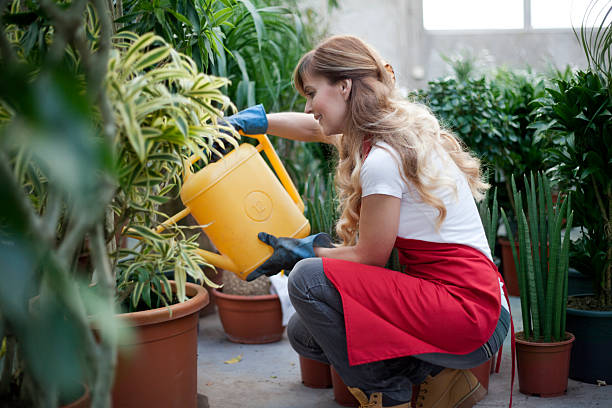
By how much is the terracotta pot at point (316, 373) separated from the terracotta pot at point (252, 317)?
1.55 ft

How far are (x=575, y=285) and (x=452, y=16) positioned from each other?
4360 millimetres

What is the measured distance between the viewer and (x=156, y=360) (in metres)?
1.29

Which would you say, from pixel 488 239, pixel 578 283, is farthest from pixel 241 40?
pixel 578 283

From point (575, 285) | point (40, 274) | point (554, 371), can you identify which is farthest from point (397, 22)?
point (40, 274)

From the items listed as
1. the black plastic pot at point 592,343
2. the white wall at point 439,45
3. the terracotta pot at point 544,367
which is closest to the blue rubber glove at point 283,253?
the terracotta pot at point 544,367

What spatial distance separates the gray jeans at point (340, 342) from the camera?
1332 millimetres

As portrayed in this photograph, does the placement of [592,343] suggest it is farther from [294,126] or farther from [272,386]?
[294,126]

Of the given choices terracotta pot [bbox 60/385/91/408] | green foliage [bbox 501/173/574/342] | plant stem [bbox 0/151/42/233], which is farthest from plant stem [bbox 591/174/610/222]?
plant stem [bbox 0/151/42/233]

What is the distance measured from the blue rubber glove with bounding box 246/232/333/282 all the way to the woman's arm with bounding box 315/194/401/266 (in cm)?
13

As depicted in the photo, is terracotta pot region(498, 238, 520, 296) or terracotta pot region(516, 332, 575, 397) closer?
terracotta pot region(516, 332, 575, 397)

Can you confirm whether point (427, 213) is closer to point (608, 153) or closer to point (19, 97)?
point (608, 153)

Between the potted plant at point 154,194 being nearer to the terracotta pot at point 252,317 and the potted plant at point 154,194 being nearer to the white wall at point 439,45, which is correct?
the terracotta pot at point 252,317

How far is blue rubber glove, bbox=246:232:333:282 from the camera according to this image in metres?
1.36

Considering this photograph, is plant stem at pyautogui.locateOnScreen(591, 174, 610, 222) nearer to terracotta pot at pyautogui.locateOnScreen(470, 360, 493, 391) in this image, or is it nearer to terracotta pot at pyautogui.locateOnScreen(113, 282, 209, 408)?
terracotta pot at pyautogui.locateOnScreen(470, 360, 493, 391)
